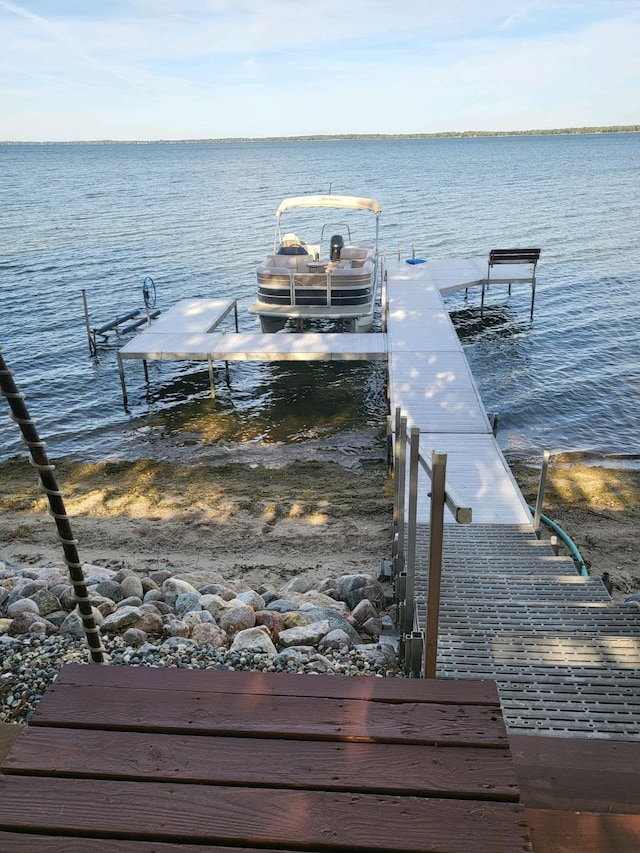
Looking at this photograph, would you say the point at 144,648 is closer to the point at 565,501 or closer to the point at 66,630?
the point at 66,630

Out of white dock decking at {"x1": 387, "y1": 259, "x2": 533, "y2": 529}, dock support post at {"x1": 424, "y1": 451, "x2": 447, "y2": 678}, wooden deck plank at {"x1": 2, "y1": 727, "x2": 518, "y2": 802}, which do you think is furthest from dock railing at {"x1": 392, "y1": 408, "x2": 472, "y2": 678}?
wooden deck plank at {"x1": 2, "y1": 727, "x2": 518, "y2": 802}

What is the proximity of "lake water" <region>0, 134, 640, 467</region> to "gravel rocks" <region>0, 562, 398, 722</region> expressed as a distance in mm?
5081

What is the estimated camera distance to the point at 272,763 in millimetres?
2053

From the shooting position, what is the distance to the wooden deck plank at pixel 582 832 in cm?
203

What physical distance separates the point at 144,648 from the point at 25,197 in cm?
5959

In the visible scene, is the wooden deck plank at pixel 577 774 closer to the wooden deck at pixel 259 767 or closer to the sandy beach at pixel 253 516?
the wooden deck at pixel 259 767

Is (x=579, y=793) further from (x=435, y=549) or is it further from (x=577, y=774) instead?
(x=435, y=549)

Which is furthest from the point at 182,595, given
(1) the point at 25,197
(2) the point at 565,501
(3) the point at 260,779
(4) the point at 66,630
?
(1) the point at 25,197

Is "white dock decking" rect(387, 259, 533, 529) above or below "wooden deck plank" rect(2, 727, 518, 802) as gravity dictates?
below

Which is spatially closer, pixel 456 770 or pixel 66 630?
pixel 456 770

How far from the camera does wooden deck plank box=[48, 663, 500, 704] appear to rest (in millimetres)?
2336

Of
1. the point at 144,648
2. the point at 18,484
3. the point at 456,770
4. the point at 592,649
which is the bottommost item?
the point at 18,484

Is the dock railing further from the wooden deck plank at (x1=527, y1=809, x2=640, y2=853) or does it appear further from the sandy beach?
the sandy beach

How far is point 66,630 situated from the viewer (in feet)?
16.5
